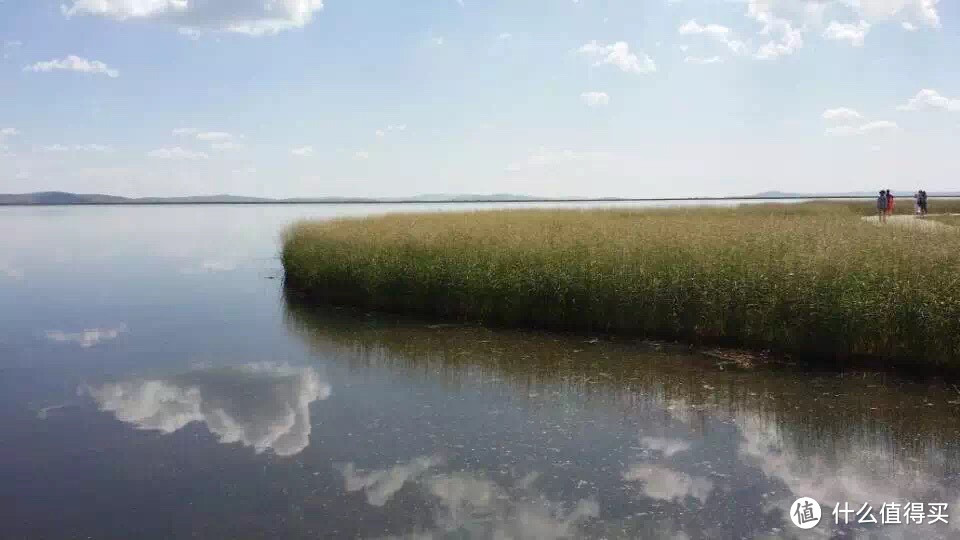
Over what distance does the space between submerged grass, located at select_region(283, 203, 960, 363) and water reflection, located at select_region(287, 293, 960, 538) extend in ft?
3.30

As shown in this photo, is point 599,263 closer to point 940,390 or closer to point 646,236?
point 646,236

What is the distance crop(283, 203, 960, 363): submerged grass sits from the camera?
11.4 meters

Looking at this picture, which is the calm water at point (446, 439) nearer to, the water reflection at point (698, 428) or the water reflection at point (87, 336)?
the water reflection at point (698, 428)

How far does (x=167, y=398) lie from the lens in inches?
412

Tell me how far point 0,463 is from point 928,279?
13.9m

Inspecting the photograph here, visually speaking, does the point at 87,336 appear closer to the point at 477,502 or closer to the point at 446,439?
the point at 446,439

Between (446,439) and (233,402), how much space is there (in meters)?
3.73

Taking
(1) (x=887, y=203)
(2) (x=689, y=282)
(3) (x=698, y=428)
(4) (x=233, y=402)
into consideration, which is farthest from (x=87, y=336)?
(1) (x=887, y=203)

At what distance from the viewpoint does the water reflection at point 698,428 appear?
6738 mm

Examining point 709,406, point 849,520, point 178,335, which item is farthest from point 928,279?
point 178,335

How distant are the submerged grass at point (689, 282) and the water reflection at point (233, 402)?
5386mm

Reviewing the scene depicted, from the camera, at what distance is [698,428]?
881 cm

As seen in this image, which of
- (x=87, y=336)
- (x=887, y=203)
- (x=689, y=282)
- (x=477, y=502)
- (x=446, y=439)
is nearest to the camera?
(x=477, y=502)

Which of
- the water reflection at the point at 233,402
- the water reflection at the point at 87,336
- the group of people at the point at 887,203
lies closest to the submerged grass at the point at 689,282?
the water reflection at the point at 233,402
